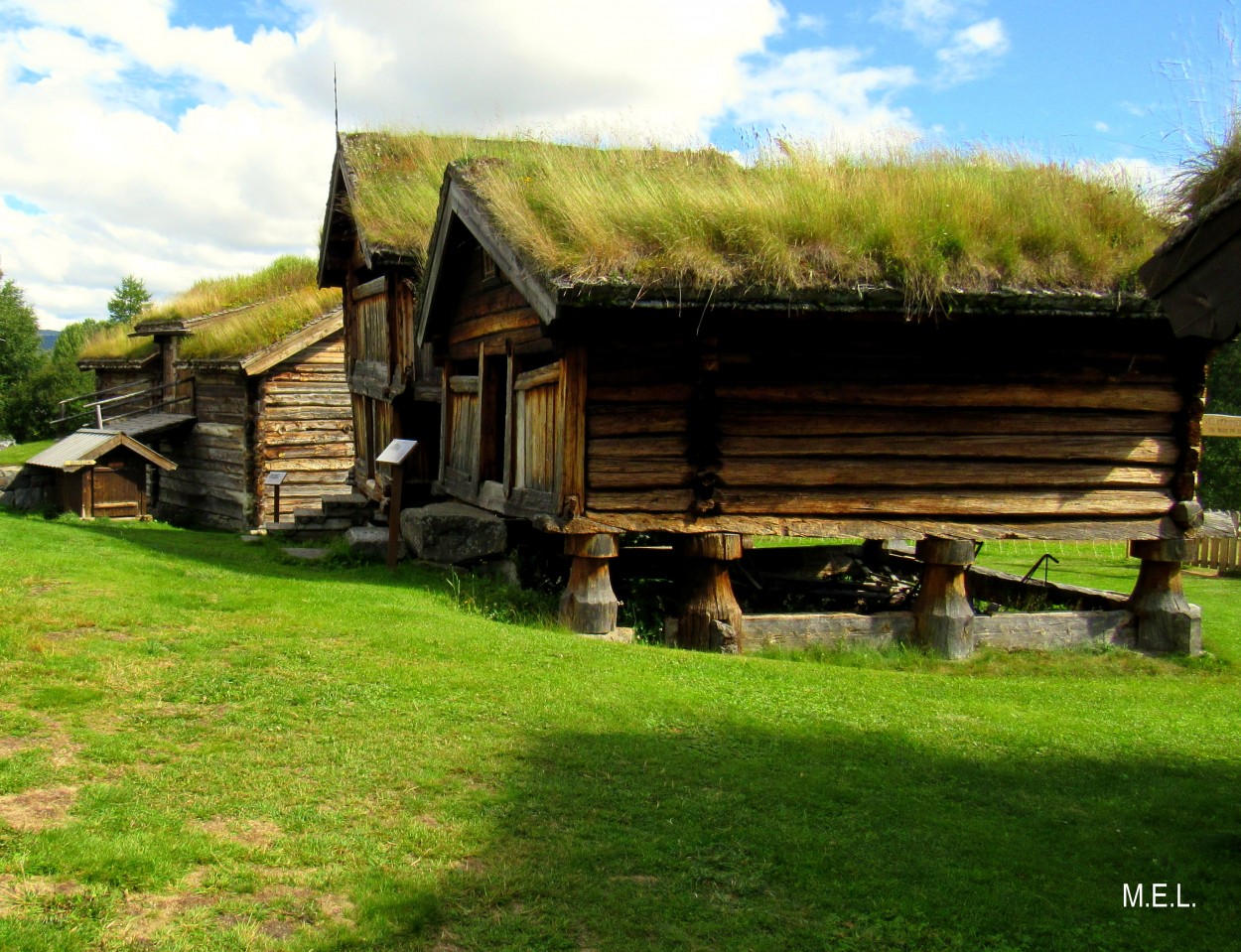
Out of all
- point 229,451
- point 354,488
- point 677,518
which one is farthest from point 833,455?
point 229,451

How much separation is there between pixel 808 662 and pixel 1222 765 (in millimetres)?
3800

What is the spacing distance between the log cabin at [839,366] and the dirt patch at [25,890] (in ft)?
20.4

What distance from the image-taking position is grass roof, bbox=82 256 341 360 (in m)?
24.3

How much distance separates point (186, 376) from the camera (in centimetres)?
2789

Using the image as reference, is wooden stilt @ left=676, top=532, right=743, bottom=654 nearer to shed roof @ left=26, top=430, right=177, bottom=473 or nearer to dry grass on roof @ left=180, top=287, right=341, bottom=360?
dry grass on roof @ left=180, top=287, right=341, bottom=360

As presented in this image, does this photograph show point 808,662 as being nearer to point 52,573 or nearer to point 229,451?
point 52,573

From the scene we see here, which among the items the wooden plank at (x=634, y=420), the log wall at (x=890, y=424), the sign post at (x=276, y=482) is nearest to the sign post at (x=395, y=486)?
the wooden plank at (x=634, y=420)

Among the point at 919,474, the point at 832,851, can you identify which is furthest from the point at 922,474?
the point at 832,851

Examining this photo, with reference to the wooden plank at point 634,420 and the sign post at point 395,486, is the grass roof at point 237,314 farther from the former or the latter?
the wooden plank at point 634,420

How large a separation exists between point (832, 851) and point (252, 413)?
2095cm

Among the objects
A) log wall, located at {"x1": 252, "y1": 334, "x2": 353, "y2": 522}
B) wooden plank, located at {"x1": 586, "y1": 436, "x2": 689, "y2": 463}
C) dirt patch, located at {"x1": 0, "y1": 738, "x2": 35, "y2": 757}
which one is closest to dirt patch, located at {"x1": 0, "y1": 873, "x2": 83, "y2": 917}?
dirt patch, located at {"x1": 0, "y1": 738, "x2": 35, "y2": 757}

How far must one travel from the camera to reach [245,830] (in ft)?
16.4

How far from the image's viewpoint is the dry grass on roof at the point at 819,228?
981 cm

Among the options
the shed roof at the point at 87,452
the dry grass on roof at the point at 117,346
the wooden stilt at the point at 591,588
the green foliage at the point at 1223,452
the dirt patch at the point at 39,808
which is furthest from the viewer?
the green foliage at the point at 1223,452
